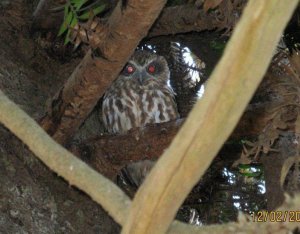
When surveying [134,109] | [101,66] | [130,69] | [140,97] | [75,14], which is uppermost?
[130,69]

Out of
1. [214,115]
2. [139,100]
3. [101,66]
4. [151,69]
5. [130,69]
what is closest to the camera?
[214,115]

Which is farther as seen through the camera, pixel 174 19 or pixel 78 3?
pixel 174 19

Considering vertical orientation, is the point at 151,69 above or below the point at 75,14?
above

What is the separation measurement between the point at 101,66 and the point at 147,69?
5.69 feet

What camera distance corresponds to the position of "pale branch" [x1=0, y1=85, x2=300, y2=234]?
117cm

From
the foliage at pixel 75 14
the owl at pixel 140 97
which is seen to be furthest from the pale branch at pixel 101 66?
the owl at pixel 140 97

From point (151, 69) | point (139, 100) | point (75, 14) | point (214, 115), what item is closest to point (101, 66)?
point (75, 14)

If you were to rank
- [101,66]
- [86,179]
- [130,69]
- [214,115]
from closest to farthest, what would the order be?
[214,115]
[86,179]
[101,66]
[130,69]

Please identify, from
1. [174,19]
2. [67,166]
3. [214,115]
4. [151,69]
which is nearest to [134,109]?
[151,69]

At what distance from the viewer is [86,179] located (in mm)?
1275

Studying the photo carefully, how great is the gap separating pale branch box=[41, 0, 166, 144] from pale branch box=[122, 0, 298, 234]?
3.02 ft

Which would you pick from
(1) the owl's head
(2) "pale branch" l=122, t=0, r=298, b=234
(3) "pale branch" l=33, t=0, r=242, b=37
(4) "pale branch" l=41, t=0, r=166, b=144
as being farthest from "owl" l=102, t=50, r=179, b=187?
(2) "pale branch" l=122, t=0, r=298, b=234

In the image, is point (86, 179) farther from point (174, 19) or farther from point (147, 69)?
point (147, 69)

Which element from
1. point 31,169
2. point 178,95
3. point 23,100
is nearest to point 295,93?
point 31,169
